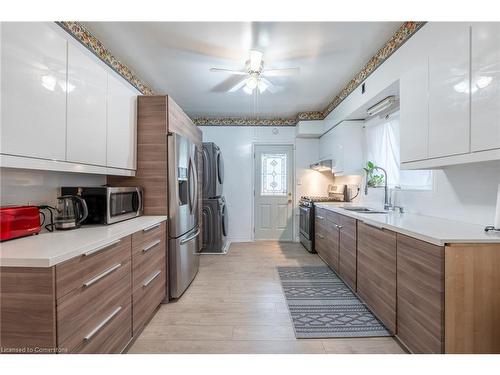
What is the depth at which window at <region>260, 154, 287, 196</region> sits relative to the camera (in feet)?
16.4

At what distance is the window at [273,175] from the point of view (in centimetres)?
499

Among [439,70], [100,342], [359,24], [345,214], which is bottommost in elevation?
[100,342]

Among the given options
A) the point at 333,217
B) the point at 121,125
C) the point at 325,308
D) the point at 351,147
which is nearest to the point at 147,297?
the point at 121,125

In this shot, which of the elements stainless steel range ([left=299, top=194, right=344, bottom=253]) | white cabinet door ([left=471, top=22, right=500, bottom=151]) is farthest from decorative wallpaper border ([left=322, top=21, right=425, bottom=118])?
stainless steel range ([left=299, top=194, right=344, bottom=253])

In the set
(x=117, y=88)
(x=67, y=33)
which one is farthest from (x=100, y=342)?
(x=67, y=33)

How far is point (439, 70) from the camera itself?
5.22ft

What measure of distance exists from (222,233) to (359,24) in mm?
3408

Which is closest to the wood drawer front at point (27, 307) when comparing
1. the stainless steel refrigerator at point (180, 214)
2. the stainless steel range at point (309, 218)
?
the stainless steel refrigerator at point (180, 214)

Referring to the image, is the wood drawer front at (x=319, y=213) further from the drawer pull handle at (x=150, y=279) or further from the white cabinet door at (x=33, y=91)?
the white cabinet door at (x=33, y=91)

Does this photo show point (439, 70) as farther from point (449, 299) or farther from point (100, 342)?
point (100, 342)

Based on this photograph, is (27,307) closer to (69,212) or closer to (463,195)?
(69,212)

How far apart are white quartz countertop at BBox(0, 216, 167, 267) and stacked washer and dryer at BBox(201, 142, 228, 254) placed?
233cm

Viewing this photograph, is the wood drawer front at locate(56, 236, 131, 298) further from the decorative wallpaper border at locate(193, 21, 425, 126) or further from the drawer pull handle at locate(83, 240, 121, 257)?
the decorative wallpaper border at locate(193, 21, 425, 126)

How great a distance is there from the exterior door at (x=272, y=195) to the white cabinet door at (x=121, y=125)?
9.72 feet
